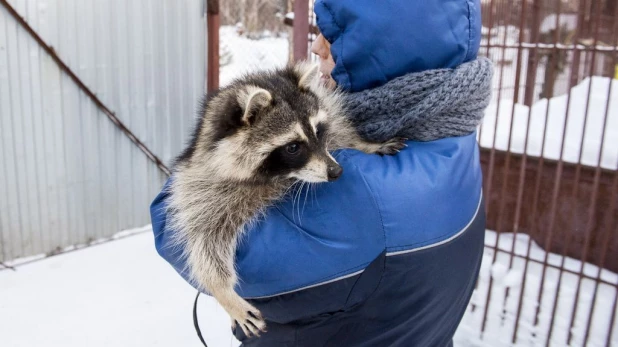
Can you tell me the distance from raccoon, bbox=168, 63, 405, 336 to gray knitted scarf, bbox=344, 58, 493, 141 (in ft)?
0.63

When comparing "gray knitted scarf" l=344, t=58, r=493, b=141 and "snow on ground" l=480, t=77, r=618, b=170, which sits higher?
"gray knitted scarf" l=344, t=58, r=493, b=141

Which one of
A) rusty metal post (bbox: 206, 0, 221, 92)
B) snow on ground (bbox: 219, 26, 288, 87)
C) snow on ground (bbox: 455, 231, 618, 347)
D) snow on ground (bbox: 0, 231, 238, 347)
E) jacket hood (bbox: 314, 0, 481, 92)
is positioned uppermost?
jacket hood (bbox: 314, 0, 481, 92)

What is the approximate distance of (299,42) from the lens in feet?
12.4

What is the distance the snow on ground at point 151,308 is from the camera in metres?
3.28

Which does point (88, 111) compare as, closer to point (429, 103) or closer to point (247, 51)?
point (429, 103)

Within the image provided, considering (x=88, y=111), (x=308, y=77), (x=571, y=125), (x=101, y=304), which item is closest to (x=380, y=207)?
(x=308, y=77)

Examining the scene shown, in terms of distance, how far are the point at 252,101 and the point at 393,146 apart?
1.62 ft

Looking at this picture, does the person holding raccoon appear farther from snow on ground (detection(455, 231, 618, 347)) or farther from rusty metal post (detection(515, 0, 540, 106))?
snow on ground (detection(455, 231, 618, 347))

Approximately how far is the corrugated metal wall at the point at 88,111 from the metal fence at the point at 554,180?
288 cm

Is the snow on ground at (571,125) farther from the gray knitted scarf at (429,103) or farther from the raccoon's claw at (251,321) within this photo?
the raccoon's claw at (251,321)

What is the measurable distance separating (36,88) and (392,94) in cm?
365

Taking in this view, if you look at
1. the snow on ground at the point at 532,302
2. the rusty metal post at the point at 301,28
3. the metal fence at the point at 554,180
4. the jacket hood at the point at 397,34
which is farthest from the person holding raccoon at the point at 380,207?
the rusty metal post at the point at 301,28

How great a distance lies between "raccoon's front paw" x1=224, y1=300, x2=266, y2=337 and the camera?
1.38 metres

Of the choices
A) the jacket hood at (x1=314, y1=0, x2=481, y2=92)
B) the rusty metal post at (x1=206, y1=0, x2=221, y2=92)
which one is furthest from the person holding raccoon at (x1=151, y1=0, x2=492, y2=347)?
the rusty metal post at (x1=206, y1=0, x2=221, y2=92)
